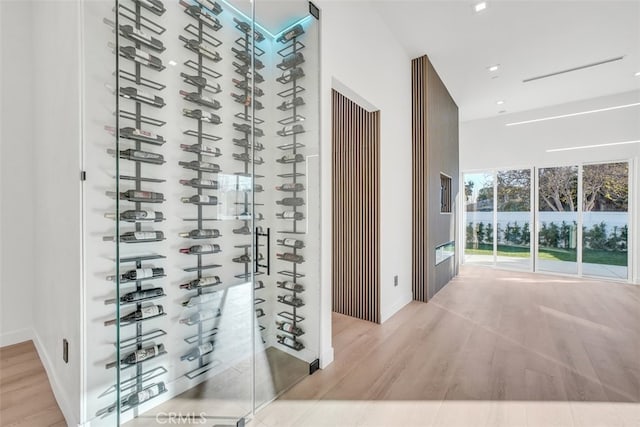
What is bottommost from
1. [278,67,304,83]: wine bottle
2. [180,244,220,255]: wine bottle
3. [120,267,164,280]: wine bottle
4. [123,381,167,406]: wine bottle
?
[123,381,167,406]: wine bottle

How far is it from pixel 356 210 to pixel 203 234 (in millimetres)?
1908

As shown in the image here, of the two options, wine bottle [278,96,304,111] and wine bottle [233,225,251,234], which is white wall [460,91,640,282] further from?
wine bottle [233,225,251,234]

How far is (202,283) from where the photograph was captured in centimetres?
198

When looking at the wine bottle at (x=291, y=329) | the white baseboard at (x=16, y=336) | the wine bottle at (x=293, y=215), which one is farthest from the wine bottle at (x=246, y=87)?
the white baseboard at (x=16, y=336)

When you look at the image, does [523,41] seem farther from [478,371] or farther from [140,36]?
[140,36]

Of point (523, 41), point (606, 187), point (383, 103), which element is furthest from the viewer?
point (606, 187)

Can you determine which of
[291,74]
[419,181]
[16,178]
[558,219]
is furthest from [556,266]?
[16,178]

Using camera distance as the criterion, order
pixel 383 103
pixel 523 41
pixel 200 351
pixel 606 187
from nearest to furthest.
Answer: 1. pixel 200 351
2. pixel 383 103
3. pixel 523 41
4. pixel 606 187

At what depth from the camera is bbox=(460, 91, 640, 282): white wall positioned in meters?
5.18

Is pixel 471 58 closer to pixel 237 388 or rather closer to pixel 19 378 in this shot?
pixel 237 388

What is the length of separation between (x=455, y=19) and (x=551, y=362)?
3673 mm

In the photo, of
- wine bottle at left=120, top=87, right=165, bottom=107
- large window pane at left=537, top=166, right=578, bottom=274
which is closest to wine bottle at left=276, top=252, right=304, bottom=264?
wine bottle at left=120, top=87, right=165, bottom=107

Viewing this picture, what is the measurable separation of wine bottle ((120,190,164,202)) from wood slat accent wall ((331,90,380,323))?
2.17 metres

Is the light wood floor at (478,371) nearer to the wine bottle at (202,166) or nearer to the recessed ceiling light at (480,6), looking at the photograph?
the wine bottle at (202,166)
